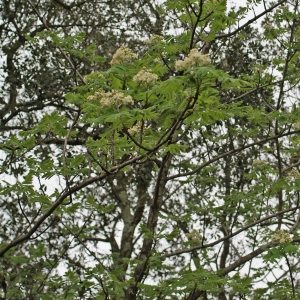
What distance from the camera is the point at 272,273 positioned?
8609 mm

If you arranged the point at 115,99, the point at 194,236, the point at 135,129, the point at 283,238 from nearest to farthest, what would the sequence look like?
the point at 115,99 < the point at 135,129 < the point at 283,238 < the point at 194,236

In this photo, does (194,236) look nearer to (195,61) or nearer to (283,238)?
(283,238)

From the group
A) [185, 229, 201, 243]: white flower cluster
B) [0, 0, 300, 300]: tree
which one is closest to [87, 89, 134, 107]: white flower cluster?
[0, 0, 300, 300]: tree

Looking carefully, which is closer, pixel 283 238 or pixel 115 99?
pixel 115 99

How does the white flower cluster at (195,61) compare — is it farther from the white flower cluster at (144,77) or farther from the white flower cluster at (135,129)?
the white flower cluster at (135,129)

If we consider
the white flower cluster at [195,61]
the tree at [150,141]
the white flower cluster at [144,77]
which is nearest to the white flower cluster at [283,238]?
the tree at [150,141]

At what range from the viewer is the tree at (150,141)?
366 cm

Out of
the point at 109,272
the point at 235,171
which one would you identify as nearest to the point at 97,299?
the point at 109,272

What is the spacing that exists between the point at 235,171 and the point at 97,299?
4.69 m

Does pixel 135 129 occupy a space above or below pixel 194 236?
below

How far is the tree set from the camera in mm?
3658

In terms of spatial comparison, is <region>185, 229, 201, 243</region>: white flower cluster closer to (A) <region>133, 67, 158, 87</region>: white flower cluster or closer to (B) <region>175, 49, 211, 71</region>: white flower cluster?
(A) <region>133, 67, 158, 87</region>: white flower cluster

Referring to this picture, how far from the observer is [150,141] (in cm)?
434

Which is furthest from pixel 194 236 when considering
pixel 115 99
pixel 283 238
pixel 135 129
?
Answer: pixel 115 99
